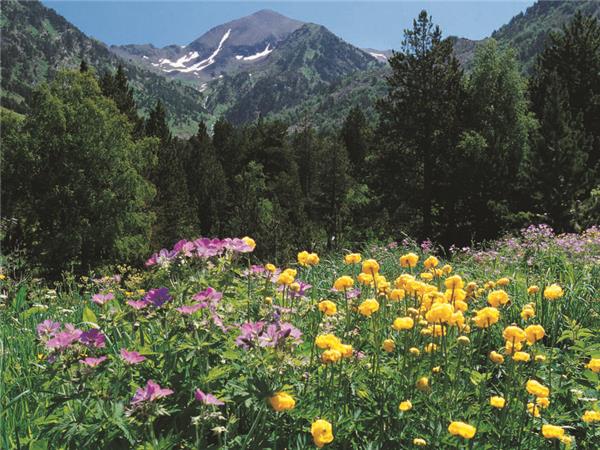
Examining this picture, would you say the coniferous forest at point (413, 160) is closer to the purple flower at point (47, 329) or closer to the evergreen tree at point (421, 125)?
the evergreen tree at point (421, 125)

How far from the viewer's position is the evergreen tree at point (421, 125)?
22984 millimetres

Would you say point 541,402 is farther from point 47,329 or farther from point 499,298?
Result: point 47,329

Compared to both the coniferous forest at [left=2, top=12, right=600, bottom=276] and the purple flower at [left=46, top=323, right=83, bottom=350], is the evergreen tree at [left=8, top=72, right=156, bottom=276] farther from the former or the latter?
the purple flower at [left=46, top=323, right=83, bottom=350]

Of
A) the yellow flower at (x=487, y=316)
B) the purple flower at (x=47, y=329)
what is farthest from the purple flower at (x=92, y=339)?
the yellow flower at (x=487, y=316)

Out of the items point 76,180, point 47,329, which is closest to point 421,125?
point 76,180

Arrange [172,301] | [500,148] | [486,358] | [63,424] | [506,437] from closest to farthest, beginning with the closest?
1. [63,424]
2. [506,437]
3. [172,301]
4. [486,358]
5. [500,148]

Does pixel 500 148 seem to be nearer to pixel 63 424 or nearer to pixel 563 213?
pixel 563 213

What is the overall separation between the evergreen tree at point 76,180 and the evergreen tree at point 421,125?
1350 centimetres

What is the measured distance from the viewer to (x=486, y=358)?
3242 millimetres

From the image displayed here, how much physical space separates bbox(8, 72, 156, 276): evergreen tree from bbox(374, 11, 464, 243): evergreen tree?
13496 millimetres

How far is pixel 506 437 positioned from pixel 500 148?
21.0 meters

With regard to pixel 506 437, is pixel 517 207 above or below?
below

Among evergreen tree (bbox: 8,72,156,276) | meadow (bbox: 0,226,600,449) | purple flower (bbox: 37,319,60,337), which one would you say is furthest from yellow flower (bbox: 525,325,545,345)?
evergreen tree (bbox: 8,72,156,276)

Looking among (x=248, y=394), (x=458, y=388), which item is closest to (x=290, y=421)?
(x=248, y=394)
